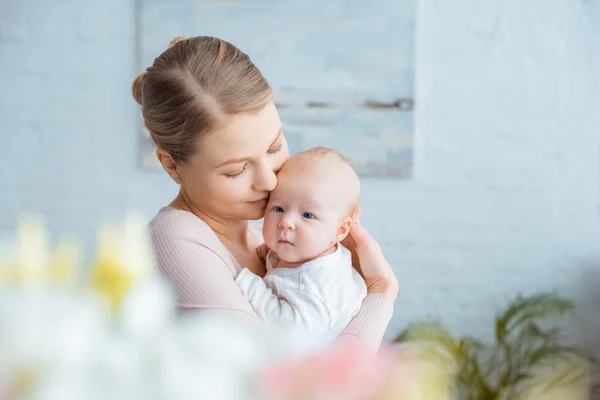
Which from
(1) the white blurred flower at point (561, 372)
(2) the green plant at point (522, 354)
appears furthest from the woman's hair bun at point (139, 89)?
(1) the white blurred flower at point (561, 372)

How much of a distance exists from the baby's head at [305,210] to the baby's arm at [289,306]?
9 centimetres

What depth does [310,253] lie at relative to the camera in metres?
1.37

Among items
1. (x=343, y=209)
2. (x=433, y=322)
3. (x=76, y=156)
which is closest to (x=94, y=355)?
(x=343, y=209)

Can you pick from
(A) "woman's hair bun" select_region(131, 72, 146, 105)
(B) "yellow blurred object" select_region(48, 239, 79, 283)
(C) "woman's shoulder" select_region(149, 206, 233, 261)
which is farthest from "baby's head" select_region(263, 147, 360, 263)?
(B) "yellow blurred object" select_region(48, 239, 79, 283)

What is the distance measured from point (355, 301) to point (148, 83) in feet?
1.69

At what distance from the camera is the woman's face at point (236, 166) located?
117 cm

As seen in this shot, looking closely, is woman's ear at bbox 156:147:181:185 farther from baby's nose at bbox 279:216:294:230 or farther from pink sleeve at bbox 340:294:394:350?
pink sleeve at bbox 340:294:394:350

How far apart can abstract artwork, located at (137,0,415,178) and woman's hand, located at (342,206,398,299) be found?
209 centimetres

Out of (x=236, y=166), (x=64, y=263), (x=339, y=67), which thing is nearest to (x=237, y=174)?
(x=236, y=166)

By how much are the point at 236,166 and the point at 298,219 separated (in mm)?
213

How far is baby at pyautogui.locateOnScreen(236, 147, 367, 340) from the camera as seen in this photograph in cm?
129

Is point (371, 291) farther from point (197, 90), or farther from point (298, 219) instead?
point (197, 90)

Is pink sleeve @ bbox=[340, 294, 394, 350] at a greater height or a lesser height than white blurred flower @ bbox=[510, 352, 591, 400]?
greater

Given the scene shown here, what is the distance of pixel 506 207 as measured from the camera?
11.4ft
